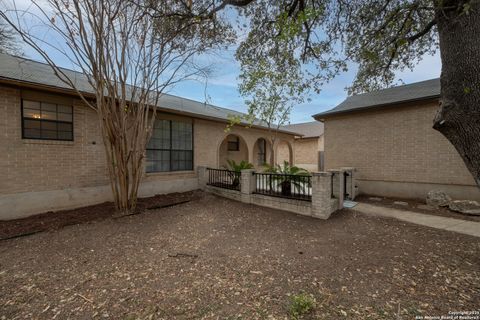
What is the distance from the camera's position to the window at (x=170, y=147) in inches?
340

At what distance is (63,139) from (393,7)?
10200 millimetres

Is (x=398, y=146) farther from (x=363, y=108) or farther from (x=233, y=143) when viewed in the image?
(x=233, y=143)

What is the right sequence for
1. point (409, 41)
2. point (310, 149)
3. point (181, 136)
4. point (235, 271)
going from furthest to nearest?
point (310, 149) → point (181, 136) → point (409, 41) → point (235, 271)

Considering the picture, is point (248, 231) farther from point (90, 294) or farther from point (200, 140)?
point (200, 140)

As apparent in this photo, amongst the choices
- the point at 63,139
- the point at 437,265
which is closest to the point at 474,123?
the point at 437,265

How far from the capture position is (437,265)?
341 centimetres

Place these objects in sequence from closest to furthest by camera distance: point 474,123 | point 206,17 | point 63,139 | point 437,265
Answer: point 474,123 < point 437,265 < point 206,17 < point 63,139

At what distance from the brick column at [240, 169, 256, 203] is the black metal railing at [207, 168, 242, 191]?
0.53 metres

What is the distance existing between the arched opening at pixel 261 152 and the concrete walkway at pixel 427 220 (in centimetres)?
841

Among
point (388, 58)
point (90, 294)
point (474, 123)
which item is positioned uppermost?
point (388, 58)

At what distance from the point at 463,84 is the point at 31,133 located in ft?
29.6

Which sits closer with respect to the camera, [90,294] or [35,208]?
[90,294]

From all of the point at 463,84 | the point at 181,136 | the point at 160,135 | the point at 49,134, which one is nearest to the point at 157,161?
the point at 160,135

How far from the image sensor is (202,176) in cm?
984
